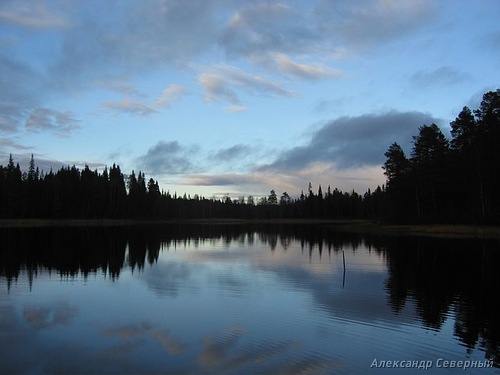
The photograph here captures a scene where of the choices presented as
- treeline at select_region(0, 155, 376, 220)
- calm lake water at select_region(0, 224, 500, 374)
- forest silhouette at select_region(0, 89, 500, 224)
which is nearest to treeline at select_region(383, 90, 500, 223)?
forest silhouette at select_region(0, 89, 500, 224)

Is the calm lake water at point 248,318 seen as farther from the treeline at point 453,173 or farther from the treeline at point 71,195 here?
the treeline at point 71,195

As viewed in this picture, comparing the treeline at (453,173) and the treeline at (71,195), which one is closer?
the treeline at (453,173)

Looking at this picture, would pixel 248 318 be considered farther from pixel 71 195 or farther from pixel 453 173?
pixel 71 195

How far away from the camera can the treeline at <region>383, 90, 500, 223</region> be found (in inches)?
2510

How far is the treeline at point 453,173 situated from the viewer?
63750mm

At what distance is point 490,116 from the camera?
216 feet

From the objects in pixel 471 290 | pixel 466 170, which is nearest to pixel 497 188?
pixel 466 170

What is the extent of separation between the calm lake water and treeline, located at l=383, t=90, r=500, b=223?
35201mm

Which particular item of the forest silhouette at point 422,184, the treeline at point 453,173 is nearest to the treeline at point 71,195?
the forest silhouette at point 422,184

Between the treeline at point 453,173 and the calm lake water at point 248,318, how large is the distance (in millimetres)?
35201

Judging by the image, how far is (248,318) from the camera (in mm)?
17516

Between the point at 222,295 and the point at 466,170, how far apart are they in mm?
59261

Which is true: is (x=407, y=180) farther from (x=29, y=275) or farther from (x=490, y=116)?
(x=29, y=275)

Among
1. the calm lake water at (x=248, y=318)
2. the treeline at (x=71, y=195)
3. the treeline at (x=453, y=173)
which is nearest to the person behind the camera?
the calm lake water at (x=248, y=318)
